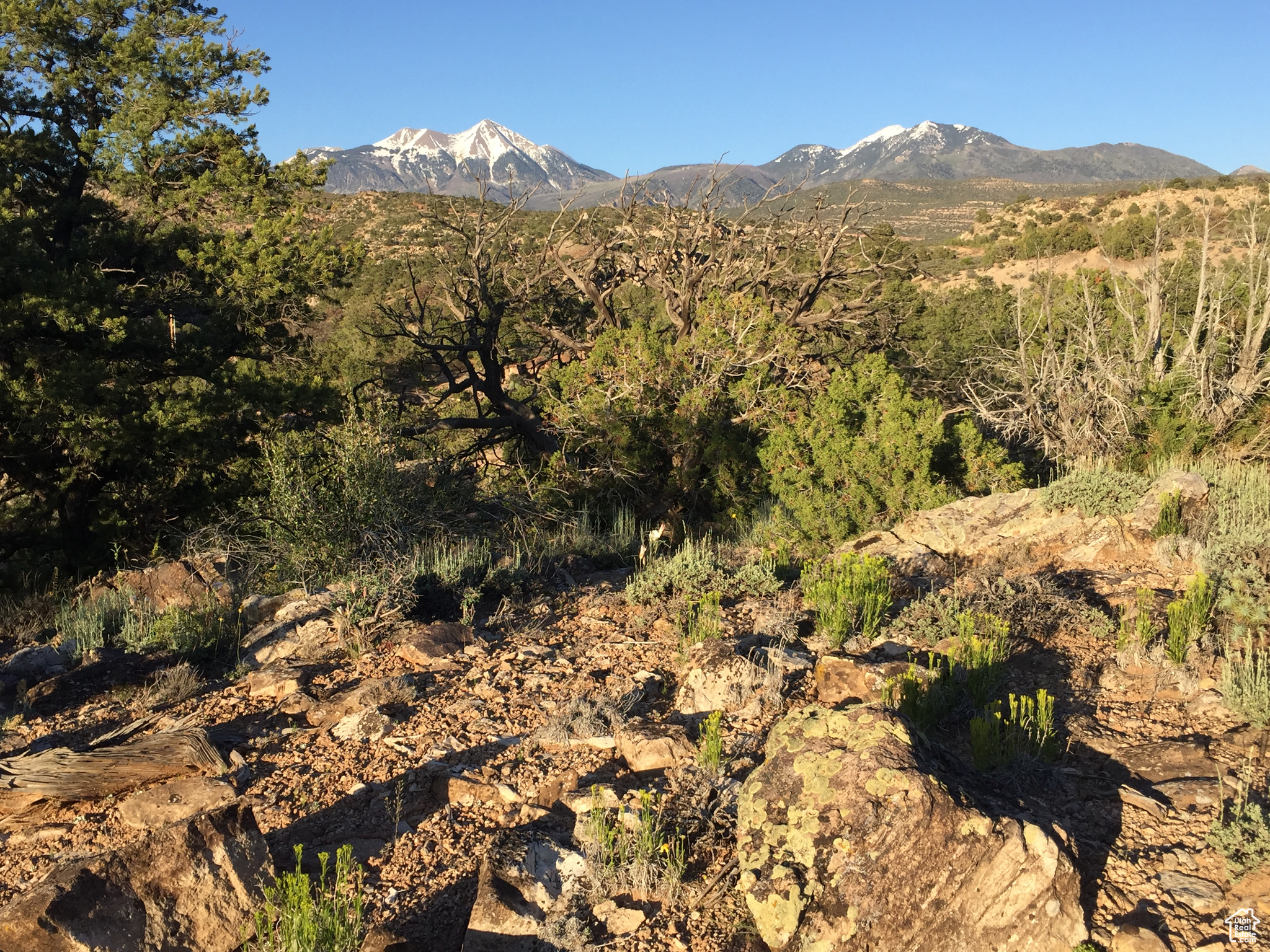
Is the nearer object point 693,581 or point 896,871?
point 896,871

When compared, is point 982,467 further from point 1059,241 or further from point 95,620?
point 1059,241

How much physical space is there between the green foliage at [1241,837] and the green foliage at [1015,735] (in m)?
0.60

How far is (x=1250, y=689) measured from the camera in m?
3.43

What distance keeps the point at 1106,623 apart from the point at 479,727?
3.11 metres

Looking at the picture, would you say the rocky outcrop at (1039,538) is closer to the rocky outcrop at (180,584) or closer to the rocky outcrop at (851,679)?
the rocky outcrop at (851,679)

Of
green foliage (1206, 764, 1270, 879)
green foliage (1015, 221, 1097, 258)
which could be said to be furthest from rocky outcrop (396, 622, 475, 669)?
green foliage (1015, 221, 1097, 258)

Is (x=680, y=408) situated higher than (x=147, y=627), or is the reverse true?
(x=680, y=408)

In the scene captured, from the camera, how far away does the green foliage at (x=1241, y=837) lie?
8.24 ft

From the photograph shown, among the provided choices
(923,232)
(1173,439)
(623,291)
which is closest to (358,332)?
(623,291)

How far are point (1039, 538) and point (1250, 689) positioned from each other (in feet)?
7.94

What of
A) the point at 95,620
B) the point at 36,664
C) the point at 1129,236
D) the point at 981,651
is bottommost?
the point at 36,664

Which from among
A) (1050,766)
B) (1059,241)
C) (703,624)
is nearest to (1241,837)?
(1050,766)

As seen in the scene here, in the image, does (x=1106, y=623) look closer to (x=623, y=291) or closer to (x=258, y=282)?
(x=258, y=282)

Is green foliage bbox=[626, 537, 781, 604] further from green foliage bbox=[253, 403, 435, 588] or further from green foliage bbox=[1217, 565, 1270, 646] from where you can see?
green foliage bbox=[1217, 565, 1270, 646]
